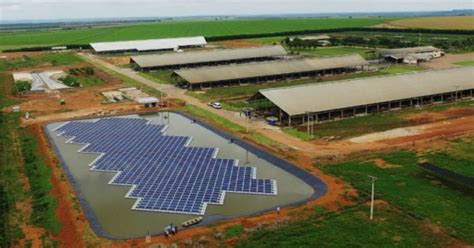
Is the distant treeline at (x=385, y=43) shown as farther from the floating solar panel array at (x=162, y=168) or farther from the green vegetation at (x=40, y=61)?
the floating solar panel array at (x=162, y=168)

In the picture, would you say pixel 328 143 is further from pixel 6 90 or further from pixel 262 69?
pixel 6 90

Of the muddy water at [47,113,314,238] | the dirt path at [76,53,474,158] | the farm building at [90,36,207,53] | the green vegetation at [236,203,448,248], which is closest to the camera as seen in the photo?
the green vegetation at [236,203,448,248]

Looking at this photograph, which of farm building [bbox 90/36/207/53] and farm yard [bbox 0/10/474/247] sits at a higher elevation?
farm building [bbox 90/36/207/53]

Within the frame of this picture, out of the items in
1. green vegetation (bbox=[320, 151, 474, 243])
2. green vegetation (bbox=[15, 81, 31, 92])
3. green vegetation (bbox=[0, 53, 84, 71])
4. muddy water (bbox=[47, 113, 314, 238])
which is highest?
green vegetation (bbox=[0, 53, 84, 71])

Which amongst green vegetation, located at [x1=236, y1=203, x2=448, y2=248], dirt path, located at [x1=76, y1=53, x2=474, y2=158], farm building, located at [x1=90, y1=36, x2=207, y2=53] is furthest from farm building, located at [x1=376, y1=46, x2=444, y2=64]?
green vegetation, located at [x1=236, y1=203, x2=448, y2=248]

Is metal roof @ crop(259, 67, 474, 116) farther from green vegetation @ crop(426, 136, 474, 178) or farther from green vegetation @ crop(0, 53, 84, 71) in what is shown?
green vegetation @ crop(0, 53, 84, 71)

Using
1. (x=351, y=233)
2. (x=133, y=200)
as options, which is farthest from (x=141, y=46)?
(x=351, y=233)

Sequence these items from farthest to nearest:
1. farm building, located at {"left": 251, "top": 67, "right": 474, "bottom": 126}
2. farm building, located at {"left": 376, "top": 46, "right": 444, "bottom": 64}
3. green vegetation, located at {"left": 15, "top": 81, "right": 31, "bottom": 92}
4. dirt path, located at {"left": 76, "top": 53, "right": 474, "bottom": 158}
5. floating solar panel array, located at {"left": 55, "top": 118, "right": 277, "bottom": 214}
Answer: farm building, located at {"left": 376, "top": 46, "right": 444, "bottom": 64} → green vegetation, located at {"left": 15, "top": 81, "right": 31, "bottom": 92} → farm building, located at {"left": 251, "top": 67, "right": 474, "bottom": 126} → dirt path, located at {"left": 76, "top": 53, "right": 474, "bottom": 158} → floating solar panel array, located at {"left": 55, "top": 118, "right": 277, "bottom": 214}

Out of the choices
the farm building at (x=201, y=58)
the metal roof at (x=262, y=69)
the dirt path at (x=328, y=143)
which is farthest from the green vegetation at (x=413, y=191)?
the farm building at (x=201, y=58)
